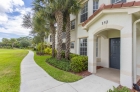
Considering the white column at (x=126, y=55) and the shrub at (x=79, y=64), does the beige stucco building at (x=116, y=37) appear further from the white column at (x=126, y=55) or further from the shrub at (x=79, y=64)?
the shrub at (x=79, y=64)

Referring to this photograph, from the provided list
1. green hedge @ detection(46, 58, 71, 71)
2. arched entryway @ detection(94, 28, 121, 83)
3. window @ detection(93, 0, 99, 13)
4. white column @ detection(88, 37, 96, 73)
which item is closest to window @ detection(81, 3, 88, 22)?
window @ detection(93, 0, 99, 13)

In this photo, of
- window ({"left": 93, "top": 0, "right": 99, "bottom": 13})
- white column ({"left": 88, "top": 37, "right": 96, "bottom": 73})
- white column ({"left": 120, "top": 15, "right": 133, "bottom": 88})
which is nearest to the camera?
white column ({"left": 120, "top": 15, "right": 133, "bottom": 88})

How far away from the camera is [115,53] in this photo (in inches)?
314

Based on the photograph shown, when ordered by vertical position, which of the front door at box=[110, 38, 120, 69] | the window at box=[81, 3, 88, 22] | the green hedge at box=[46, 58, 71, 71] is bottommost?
the green hedge at box=[46, 58, 71, 71]

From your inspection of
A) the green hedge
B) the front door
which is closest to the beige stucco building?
the front door

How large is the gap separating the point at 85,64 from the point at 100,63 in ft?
8.62

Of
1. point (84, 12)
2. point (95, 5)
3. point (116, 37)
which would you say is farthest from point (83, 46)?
point (95, 5)

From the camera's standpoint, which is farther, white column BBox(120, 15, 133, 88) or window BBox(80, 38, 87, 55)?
window BBox(80, 38, 87, 55)

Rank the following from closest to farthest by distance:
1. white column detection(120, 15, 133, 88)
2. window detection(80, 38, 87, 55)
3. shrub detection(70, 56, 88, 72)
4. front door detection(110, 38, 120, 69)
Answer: white column detection(120, 15, 133, 88) < shrub detection(70, 56, 88, 72) < front door detection(110, 38, 120, 69) < window detection(80, 38, 87, 55)

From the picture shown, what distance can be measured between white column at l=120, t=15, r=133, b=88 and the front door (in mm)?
3275

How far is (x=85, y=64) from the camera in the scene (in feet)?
25.1

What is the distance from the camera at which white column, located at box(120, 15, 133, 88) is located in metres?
4.50

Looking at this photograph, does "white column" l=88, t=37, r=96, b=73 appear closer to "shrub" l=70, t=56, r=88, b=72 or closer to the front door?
"shrub" l=70, t=56, r=88, b=72

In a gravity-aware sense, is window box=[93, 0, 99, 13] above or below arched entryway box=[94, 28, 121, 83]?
above
